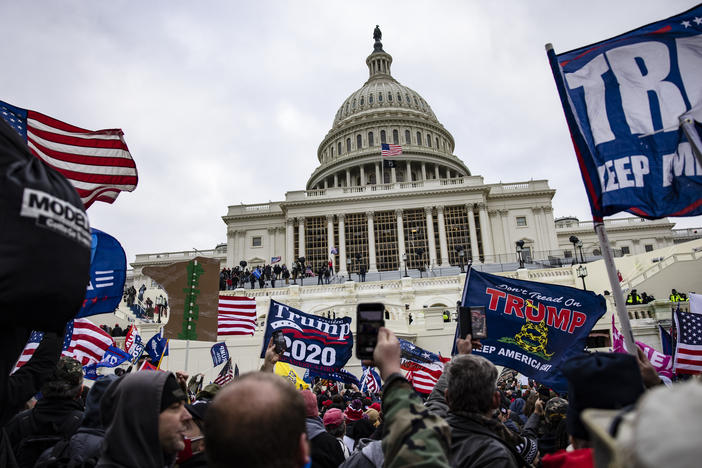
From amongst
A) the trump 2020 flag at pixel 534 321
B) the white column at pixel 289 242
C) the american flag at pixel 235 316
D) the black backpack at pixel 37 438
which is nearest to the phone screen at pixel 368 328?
the black backpack at pixel 37 438

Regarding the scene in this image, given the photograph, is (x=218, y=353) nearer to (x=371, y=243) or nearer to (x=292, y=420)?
(x=292, y=420)

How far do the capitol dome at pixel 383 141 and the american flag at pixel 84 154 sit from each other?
193ft

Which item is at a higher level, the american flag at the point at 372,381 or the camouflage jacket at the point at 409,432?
the camouflage jacket at the point at 409,432

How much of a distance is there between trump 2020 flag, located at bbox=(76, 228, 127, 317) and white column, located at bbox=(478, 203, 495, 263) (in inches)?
1807

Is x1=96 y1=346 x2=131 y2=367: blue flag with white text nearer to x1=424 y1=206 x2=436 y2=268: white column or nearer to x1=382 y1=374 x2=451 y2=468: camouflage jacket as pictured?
x1=382 y1=374 x2=451 y2=468: camouflage jacket

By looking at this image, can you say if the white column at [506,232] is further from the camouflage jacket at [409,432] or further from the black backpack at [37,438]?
the camouflage jacket at [409,432]

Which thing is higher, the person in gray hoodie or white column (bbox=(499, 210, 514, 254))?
white column (bbox=(499, 210, 514, 254))

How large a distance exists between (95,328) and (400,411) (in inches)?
358

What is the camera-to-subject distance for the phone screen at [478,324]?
→ 362 cm

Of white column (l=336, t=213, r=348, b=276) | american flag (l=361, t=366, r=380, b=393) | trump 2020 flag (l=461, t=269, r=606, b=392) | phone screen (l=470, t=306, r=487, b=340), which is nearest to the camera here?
phone screen (l=470, t=306, r=487, b=340)

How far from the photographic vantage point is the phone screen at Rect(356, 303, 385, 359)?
7.47 feet

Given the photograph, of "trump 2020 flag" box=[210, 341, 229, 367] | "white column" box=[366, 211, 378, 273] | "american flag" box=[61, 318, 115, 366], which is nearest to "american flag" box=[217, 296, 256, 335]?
"trump 2020 flag" box=[210, 341, 229, 367]

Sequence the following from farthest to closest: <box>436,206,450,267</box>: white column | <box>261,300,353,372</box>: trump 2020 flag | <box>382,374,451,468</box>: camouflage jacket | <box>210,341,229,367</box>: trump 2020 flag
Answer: <box>436,206,450,267</box>: white column
<box>210,341,229,367</box>: trump 2020 flag
<box>261,300,353,372</box>: trump 2020 flag
<box>382,374,451,468</box>: camouflage jacket

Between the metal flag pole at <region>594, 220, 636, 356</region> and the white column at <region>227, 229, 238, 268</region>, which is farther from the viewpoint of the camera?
the white column at <region>227, 229, 238, 268</region>
